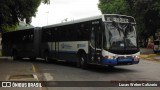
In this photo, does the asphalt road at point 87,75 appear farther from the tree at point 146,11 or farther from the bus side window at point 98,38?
the tree at point 146,11

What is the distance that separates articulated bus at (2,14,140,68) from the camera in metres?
18.3

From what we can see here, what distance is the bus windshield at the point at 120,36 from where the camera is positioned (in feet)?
59.8

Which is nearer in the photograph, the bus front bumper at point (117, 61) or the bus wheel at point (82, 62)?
the bus front bumper at point (117, 61)

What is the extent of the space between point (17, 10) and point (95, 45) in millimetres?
12726

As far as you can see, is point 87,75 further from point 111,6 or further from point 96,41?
point 111,6

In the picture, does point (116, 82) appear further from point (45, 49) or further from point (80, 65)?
point (45, 49)

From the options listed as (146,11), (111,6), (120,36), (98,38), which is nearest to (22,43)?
(98,38)

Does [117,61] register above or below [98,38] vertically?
below

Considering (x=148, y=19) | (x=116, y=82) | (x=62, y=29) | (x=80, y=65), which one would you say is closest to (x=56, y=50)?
(x=62, y=29)

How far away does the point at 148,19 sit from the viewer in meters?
47.2

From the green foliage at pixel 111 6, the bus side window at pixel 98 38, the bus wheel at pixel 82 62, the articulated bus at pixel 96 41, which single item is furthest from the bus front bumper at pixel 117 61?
the green foliage at pixel 111 6

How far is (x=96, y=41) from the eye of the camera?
18969 mm

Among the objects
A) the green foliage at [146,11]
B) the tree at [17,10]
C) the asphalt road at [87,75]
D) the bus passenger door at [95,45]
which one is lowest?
the asphalt road at [87,75]

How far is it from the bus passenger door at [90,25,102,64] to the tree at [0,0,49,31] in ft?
30.0
